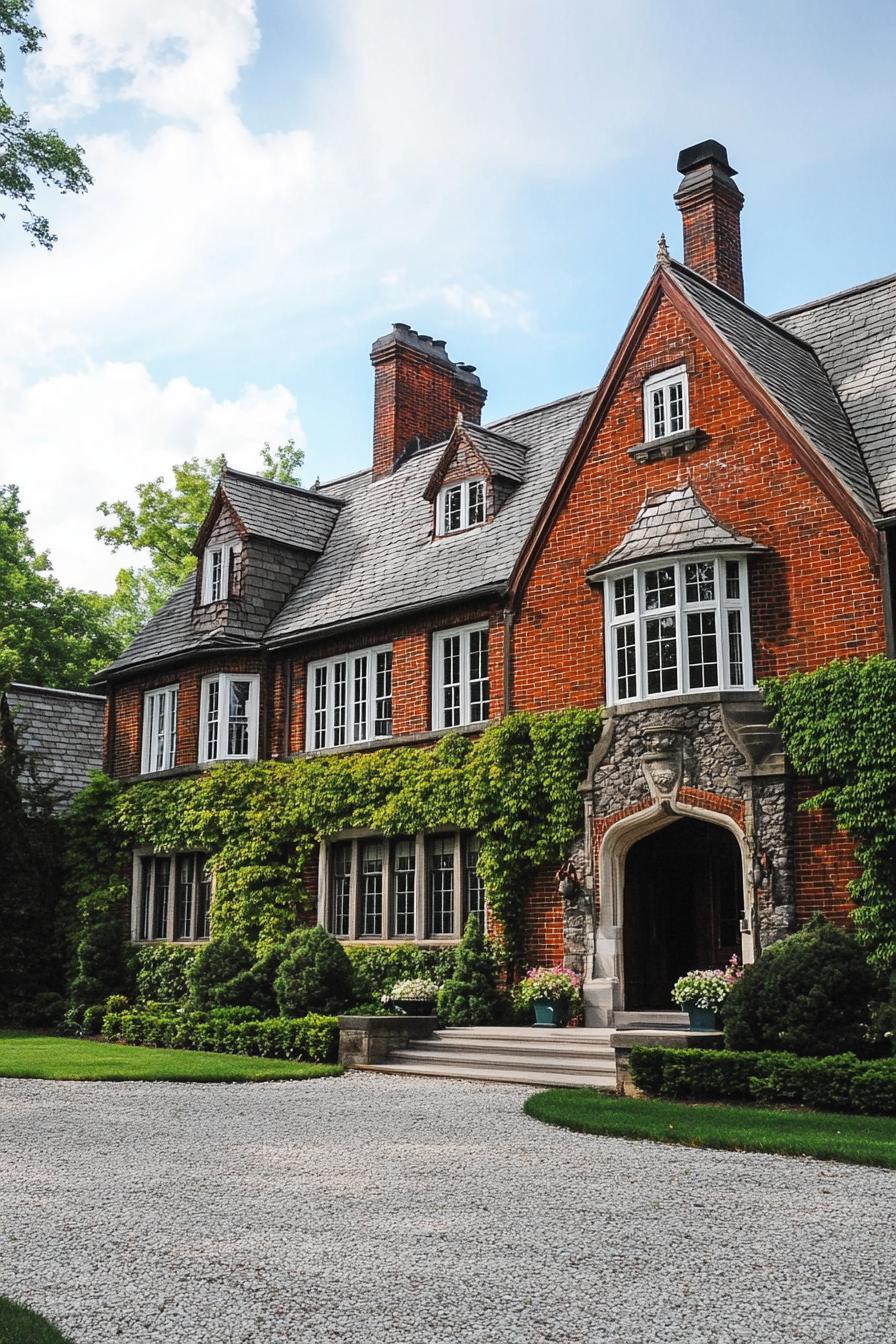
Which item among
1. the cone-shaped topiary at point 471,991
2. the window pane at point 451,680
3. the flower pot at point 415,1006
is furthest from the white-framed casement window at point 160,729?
the cone-shaped topiary at point 471,991

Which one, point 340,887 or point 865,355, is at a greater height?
point 865,355

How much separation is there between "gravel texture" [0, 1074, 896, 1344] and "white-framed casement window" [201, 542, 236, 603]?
629 inches

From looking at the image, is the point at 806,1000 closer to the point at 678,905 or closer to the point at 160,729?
the point at 678,905

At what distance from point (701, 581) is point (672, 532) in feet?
2.79

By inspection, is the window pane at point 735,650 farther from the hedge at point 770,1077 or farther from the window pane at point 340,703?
the window pane at point 340,703

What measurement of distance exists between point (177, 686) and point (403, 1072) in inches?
488

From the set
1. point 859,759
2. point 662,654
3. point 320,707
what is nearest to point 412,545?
point 320,707

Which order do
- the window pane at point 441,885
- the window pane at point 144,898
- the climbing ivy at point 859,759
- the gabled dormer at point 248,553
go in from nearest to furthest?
the climbing ivy at point 859,759 < the window pane at point 441,885 < the gabled dormer at point 248,553 < the window pane at point 144,898

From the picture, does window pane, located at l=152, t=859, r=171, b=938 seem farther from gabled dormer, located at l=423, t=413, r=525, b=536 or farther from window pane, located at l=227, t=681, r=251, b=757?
gabled dormer, located at l=423, t=413, r=525, b=536

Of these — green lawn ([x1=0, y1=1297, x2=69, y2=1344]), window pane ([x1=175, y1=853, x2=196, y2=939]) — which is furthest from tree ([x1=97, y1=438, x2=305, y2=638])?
green lawn ([x1=0, y1=1297, x2=69, y2=1344])

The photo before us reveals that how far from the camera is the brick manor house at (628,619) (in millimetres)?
17672

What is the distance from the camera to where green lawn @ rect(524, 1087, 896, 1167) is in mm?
10242

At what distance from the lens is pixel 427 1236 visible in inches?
296

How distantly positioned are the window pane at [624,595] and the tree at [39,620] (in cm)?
2642
